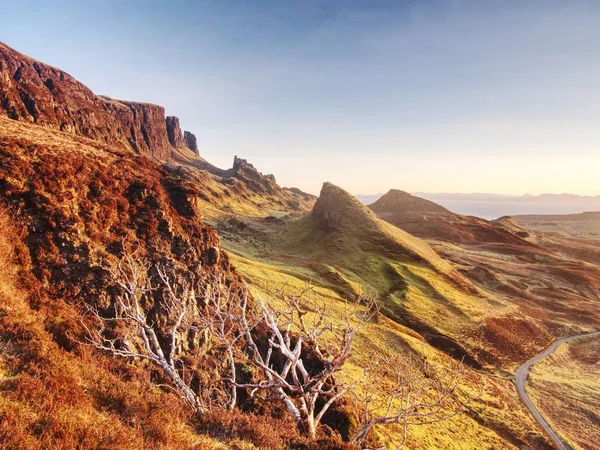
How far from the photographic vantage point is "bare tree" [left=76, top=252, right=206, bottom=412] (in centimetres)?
1132

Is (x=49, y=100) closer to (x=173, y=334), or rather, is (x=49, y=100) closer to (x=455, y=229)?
(x=173, y=334)

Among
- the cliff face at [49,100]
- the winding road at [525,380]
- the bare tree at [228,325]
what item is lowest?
the winding road at [525,380]

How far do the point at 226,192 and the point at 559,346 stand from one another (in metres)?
149

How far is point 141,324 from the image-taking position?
11648 millimetres

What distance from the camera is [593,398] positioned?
128ft

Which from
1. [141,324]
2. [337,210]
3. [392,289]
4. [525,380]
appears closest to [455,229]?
[337,210]

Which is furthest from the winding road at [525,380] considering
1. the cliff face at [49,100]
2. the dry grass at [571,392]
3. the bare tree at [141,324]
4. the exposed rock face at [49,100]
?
the exposed rock face at [49,100]

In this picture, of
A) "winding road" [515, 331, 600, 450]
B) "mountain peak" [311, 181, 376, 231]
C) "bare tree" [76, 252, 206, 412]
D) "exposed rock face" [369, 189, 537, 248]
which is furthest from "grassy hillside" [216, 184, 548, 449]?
"exposed rock face" [369, 189, 537, 248]

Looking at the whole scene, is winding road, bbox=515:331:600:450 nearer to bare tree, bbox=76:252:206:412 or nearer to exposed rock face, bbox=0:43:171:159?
bare tree, bbox=76:252:206:412

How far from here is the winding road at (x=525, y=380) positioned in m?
32.0

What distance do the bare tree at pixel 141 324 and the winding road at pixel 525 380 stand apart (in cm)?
3900

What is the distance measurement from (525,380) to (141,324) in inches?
2039

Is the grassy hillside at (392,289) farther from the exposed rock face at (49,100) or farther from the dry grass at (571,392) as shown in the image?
the exposed rock face at (49,100)

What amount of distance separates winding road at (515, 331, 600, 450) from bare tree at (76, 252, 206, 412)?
128 feet
